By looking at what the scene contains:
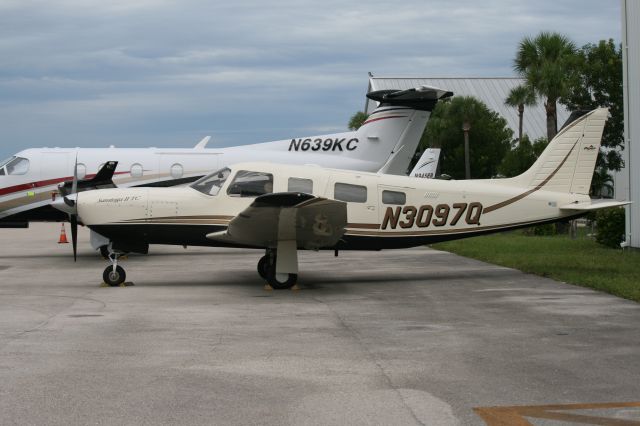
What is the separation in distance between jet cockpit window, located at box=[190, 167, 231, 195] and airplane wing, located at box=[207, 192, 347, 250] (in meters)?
0.85

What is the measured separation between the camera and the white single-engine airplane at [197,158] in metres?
23.1

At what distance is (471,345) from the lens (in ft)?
29.2

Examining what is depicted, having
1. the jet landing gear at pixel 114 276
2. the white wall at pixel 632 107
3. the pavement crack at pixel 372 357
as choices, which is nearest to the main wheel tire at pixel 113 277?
the jet landing gear at pixel 114 276

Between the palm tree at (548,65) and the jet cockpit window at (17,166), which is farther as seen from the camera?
the palm tree at (548,65)

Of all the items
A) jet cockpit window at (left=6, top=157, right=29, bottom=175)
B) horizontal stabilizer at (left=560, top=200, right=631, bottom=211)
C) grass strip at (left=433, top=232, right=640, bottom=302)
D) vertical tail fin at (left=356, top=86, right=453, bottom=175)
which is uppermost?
vertical tail fin at (left=356, top=86, right=453, bottom=175)

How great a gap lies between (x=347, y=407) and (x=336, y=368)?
147cm

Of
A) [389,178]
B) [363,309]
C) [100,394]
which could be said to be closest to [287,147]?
[389,178]

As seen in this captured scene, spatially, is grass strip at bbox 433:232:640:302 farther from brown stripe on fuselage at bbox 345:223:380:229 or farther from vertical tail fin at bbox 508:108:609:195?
brown stripe on fuselage at bbox 345:223:380:229

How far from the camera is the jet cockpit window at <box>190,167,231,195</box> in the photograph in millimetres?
15289

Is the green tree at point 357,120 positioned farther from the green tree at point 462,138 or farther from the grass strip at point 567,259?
the grass strip at point 567,259

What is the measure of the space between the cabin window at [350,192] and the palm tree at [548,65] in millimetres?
25174


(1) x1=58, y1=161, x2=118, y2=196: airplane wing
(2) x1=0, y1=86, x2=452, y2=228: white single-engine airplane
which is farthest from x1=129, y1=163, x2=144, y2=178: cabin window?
(1) x1=58, y1=161, x2=118, y2=196: airplane wing

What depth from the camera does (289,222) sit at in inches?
551

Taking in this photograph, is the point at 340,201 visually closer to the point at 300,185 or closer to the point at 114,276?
the point at 300,185
